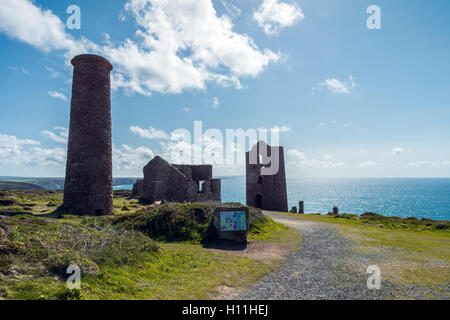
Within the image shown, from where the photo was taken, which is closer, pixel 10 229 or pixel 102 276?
pixel 102 276

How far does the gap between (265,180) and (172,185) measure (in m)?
14.7

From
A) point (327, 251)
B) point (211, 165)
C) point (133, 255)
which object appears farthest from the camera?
point (211, 165)

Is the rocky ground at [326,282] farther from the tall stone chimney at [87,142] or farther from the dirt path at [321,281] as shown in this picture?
the tall stone chimney at [87,142]

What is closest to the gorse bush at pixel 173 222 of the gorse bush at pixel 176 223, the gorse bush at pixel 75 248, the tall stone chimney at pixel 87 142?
the gorse bush at pixel 176 223

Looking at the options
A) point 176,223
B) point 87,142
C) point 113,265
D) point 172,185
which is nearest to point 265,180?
point 172,185

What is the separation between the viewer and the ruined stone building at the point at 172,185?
80.2ft

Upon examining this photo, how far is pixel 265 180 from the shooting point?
113 feet

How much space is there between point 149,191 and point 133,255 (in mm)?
18379

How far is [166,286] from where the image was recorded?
6902 mm

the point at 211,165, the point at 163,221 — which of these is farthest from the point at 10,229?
the point at 211,165

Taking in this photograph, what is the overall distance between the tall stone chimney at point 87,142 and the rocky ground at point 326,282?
13219 millimetres

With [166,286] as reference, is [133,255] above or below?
above

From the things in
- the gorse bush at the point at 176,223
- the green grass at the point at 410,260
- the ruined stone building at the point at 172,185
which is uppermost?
the ruined stone building at the point at 172,185

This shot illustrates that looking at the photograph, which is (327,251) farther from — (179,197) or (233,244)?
(179,197)
